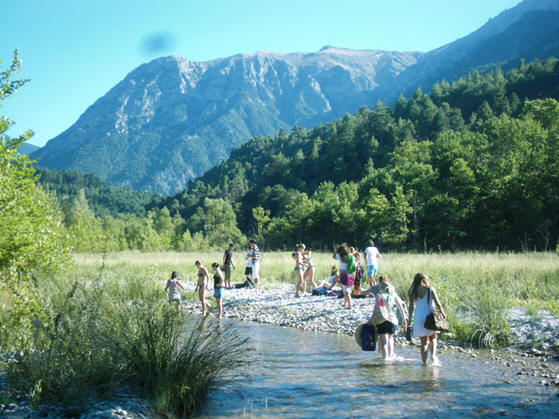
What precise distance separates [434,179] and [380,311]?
40.1 m

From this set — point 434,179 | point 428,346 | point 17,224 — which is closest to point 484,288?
point 428,346

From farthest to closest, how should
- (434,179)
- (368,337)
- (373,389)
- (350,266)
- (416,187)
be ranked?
(416,187) → (434,179) → (350,266) → (368,337) → (373,389)

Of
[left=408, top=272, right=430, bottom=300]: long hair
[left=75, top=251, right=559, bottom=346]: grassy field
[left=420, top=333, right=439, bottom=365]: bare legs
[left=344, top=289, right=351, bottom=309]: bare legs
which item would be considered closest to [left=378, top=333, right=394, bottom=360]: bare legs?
[left=420, top=333, right=439, bottom=365]: bare legs

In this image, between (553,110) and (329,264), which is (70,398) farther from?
(553,110)

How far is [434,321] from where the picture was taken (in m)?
7.44

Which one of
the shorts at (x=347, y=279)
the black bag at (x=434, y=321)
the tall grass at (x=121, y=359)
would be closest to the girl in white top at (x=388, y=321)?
the black bag at (x=434, y=321)

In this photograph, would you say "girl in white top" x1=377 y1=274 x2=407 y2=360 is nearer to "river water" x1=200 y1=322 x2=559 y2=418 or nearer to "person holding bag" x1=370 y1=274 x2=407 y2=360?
"person holding bag" x1=370 y1=274 x2=407 y2=360

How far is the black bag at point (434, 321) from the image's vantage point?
24.4 feet

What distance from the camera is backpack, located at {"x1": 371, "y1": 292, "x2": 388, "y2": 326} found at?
8.12 metres

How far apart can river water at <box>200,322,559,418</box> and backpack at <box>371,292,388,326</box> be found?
Result: 878mm

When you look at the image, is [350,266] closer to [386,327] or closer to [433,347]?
[386,327]

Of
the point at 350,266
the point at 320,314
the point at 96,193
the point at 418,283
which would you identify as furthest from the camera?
the point at 96,193

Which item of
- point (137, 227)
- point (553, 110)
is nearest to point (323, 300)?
point (553, 110)

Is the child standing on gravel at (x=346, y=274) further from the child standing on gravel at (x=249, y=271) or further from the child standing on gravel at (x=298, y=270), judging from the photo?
the child standing on gravel at (x=249, y=271)
